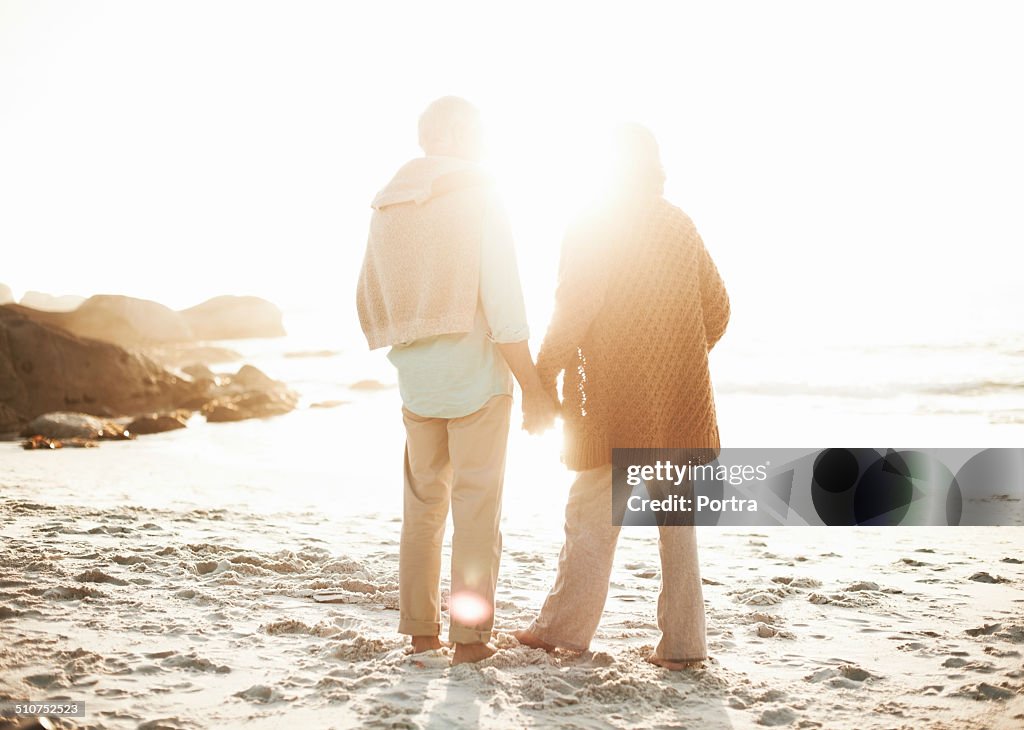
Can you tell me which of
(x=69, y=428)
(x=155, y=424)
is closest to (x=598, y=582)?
(x=69, y=428)

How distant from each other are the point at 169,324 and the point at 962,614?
143ft

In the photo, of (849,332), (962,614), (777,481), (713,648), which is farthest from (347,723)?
(849,332)

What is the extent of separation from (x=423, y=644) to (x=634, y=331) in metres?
1.41

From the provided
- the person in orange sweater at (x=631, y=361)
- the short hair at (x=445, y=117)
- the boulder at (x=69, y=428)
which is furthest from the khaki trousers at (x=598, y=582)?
the boulder at (x=69, y=428)

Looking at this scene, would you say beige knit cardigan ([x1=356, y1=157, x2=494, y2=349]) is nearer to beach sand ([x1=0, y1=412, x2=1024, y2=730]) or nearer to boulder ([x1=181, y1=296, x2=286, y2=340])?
beach sand ([x1=0, y1=412, x2=1024, y2=730])

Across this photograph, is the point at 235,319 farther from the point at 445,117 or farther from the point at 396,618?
the point at 445,117

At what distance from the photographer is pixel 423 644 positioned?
3.23 meters

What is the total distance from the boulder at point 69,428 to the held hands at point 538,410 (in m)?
8.27

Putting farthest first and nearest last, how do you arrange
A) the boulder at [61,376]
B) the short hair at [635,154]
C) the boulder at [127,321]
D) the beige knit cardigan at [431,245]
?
the boulder at [127,321]
the boulder at [61,376]
the short hair at [635,154]
the beige knit cardigan at [431,245]

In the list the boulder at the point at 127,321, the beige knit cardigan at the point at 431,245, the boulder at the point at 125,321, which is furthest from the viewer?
the boulder at the point at 127,321

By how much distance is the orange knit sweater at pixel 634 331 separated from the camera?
10.1 ft

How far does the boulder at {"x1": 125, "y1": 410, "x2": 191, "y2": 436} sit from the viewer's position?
10719 mm

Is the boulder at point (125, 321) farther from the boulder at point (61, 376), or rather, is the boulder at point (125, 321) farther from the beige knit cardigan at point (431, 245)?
the beige knit cardigan at point (431, 245)

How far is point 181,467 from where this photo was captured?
812 cm
